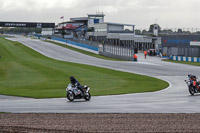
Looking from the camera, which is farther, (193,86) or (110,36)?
(110,36)

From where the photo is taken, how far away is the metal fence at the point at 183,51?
7243cm

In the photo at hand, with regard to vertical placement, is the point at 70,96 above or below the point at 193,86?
below

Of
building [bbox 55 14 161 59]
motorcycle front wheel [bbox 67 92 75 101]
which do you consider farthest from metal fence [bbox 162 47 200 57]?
motorcycle front wheel [bbox 67 92 75 101]

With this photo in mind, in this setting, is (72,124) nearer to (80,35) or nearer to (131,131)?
(131,131)

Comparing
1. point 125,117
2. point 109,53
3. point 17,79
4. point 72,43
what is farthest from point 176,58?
point 125,117

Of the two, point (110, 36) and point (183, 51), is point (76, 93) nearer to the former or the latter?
point (183, 51)

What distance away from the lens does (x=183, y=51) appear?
75938 millimetres

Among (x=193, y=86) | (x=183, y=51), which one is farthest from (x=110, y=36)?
(x=193, y=86)

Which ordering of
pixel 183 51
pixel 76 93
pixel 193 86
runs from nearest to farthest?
pixel 76 93 → pixel 193 86 → pixel 183 51

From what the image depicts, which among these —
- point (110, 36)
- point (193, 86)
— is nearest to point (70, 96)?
point (193, 86)

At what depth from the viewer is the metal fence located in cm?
7243

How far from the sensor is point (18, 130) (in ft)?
43.7

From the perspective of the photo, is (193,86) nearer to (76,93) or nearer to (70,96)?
(76,93)

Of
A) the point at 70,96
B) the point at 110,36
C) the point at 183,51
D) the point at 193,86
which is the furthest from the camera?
the point at 110,36
